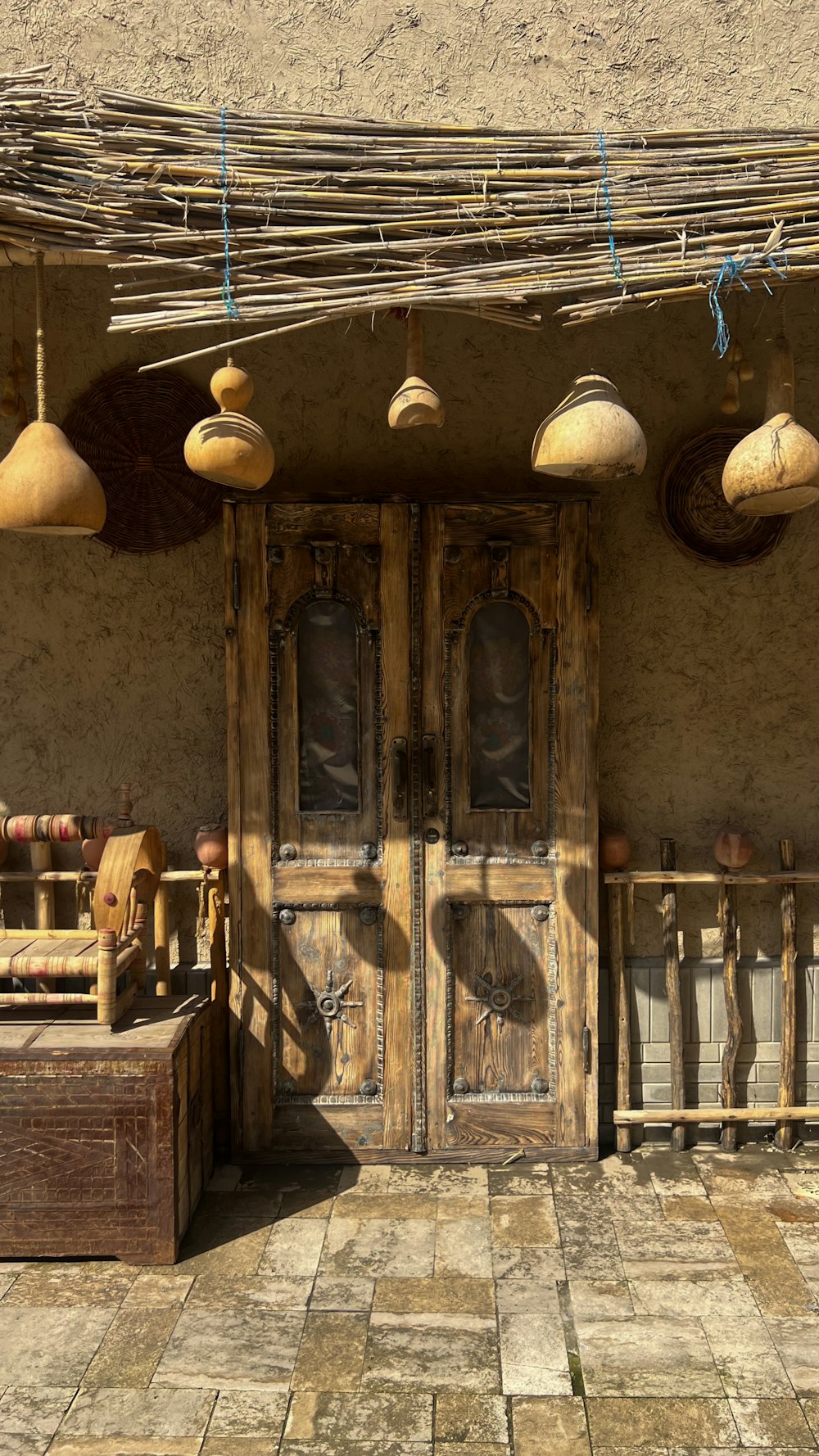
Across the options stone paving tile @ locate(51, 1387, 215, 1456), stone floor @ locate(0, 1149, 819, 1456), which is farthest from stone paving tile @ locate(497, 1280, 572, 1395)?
stone paving tile @ locate(51, 1387, 215, 1456)

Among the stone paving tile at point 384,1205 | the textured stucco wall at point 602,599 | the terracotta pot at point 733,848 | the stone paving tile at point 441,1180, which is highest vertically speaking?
the textured stucco wall at point 602,599

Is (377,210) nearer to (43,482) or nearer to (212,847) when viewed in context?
(43,482)

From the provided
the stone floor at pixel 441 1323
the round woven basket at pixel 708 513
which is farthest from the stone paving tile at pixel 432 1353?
the round woven basket at pixel 708 513

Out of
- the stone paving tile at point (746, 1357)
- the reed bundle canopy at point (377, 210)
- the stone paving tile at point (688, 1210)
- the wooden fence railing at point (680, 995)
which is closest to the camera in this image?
the stone paving tile at point (746, 1357)

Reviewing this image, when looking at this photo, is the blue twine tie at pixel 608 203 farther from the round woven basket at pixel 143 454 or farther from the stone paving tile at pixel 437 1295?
the stone paving tile at pixel 437 1295

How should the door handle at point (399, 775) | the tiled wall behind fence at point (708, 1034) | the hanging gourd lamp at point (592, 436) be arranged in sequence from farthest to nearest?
the tiled wall behind fence at point (708, 1034), the door handle at point (399, 775), the hanging gourd lamp at point (592, 436)

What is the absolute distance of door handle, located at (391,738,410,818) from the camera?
3967mm

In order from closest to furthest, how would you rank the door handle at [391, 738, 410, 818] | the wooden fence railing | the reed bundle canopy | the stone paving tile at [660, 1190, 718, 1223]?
1. the reed bundle canopy
2. the stone paving tile at [660, 1190, 718, 1223]
3. the door handle at [391, 738, 410, 818]
4. the wooden fence railing

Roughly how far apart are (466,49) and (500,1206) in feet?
13.4

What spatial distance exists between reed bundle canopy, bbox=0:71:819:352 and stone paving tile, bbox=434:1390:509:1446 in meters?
2.98

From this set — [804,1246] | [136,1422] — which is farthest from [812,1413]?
[136,1422]

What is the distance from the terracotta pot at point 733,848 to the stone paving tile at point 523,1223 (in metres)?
1.40

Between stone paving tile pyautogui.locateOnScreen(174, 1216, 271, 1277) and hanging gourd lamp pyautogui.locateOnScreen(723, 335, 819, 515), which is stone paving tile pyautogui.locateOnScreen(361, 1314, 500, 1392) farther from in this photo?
hanging gourd lamp pyautogui.locateOnScreen(723, 335, 819, 515)

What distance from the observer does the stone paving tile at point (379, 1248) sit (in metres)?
3.37
